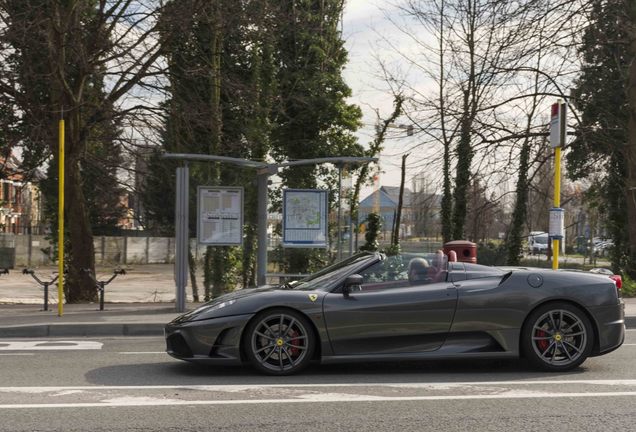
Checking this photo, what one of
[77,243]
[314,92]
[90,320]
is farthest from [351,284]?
[314,92]

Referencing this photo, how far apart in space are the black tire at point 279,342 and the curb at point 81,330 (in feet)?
15.3

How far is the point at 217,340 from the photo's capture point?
7.73 metres

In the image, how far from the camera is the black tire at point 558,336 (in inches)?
316

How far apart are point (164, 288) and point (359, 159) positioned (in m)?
21.3

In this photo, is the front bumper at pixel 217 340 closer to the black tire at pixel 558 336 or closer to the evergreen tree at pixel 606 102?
the black tire at pixel 558 336

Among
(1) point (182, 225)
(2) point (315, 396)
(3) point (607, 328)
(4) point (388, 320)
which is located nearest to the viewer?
(2) point (315, 396)

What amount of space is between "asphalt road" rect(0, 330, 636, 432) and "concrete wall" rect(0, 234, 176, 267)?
1775 inches

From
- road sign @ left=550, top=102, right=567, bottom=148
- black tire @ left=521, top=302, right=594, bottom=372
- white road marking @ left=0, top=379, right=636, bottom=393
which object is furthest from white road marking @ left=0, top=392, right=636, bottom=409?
road sign @ left=550, top=102, right=567, bottom=148

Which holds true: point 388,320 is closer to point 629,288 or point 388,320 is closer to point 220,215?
point 220,215

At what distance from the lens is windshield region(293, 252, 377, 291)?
818 cm

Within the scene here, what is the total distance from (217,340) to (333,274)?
143cm

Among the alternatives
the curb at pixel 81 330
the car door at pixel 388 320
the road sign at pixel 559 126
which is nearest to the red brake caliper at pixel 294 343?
the car door at pixel 388 320

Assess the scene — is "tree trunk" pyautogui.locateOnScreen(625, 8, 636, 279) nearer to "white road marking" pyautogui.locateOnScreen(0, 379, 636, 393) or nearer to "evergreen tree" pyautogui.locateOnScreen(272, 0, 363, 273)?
"evergreen tree" pyautogui.locateOnScreen(272, 0, 363, 273)

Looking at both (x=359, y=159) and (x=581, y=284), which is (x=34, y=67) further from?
(x=581, y=284)
